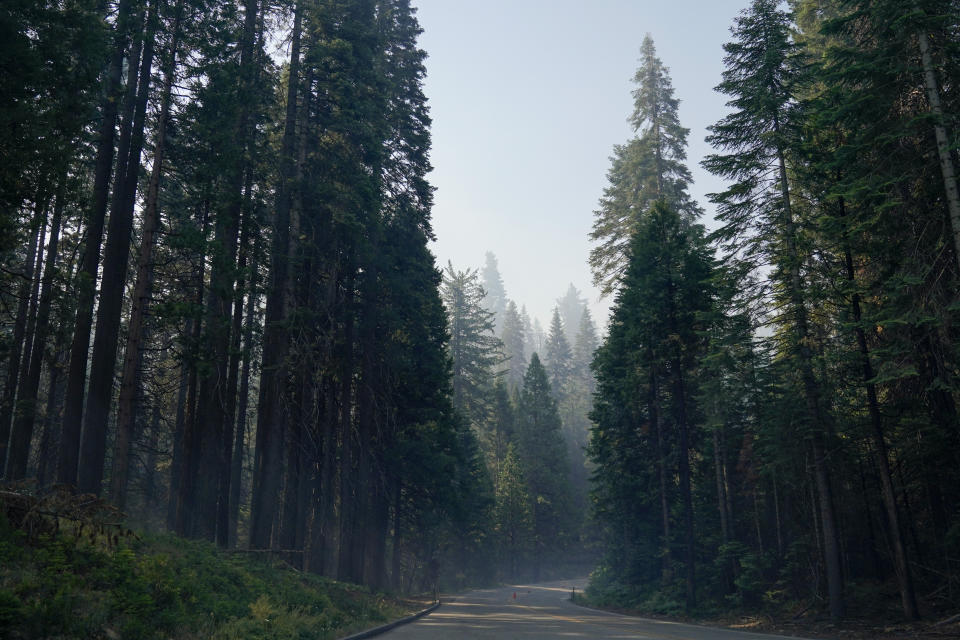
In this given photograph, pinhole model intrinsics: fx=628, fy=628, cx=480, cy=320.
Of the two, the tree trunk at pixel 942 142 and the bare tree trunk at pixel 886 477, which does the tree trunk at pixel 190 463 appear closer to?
the bare tree trunk at pixel 886 477

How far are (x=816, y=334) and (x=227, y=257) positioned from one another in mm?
18308

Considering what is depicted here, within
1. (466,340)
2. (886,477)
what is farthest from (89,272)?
(466,340)

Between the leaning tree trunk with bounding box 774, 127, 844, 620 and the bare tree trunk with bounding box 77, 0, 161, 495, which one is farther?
the leaning tree trunk with bounding box 774, 127, 844, 620

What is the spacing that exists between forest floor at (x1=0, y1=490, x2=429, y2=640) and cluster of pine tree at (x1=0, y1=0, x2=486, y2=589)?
345 centimetres

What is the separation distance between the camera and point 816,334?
2067 cm

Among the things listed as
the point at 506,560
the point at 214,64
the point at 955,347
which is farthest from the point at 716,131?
the point at 506,560

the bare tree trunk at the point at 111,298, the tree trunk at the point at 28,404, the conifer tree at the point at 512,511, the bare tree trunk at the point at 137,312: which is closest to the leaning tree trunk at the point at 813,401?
the bare tree trunk at the point at 137,312

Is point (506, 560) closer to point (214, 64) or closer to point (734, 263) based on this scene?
point (734, 263)

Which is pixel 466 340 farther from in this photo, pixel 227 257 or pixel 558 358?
pixel 558 358

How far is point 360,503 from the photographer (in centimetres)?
2559

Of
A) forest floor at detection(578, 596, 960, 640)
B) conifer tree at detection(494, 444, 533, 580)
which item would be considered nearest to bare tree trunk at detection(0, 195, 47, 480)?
forest floor at detection(578, 596, 960, 640)

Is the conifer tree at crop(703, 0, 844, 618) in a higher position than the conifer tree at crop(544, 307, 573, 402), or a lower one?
lower

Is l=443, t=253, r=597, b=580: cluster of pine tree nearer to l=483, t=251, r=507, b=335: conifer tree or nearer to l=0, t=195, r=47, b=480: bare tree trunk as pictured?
l=0, t=195, r=47, b=480: bare tree trunk

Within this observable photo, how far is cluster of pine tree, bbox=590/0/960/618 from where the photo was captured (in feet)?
50.1
